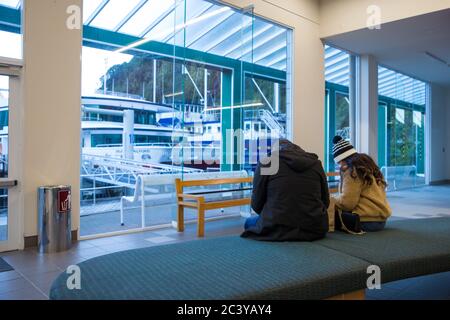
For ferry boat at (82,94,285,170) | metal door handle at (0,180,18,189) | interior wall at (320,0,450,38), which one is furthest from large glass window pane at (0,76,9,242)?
interior wall at (320,0,450,38)

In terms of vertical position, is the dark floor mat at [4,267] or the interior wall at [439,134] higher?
the interior wall at [439,134]

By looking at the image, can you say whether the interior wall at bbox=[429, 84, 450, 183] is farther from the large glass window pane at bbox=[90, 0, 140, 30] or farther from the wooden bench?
the large glass window pane at bbox=[90, 0, 140, 30]

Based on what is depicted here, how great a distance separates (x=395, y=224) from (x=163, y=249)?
2028 millimetres

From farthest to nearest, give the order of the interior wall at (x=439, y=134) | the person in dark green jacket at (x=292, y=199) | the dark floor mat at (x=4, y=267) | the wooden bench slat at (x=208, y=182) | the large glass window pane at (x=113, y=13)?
1. the interior wall at (x=439, y=134)
2. the large glass window pane at (x=113, y=13)
3. the wooden bench slat at (x=208, y=182)
4. the dark floor mat at (x=4, y=267)
5. the person in dark green jacket at (x=292, y=199)

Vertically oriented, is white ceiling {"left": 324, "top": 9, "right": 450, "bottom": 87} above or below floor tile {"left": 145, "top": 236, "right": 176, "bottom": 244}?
above

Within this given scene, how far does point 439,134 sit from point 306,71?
7664 millimetres

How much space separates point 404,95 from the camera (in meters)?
11.3

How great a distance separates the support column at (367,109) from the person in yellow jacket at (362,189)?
6.19m

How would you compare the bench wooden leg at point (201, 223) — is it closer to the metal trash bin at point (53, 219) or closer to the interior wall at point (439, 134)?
the metal trash bin at point (53, 219)

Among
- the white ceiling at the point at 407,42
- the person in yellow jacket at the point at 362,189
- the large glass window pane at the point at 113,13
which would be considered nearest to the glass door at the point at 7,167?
the large glass window pane at the point at 113,13

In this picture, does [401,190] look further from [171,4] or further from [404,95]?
[171,4]

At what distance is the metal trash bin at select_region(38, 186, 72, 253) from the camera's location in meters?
3.88

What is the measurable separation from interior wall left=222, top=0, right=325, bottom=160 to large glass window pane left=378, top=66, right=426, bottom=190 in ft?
10.2

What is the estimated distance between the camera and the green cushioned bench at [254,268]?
1.75 meters
